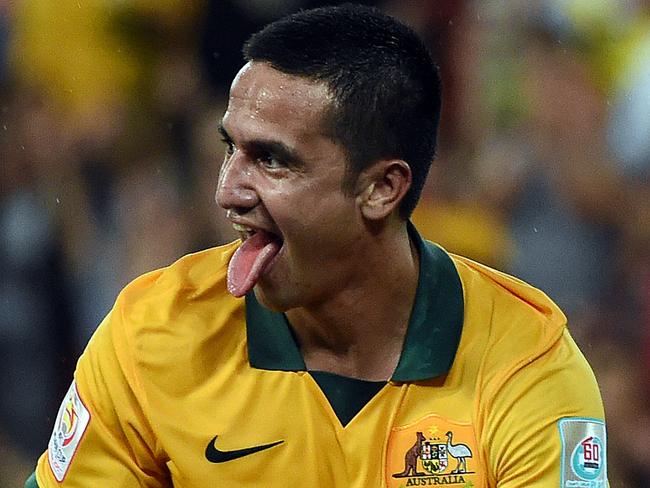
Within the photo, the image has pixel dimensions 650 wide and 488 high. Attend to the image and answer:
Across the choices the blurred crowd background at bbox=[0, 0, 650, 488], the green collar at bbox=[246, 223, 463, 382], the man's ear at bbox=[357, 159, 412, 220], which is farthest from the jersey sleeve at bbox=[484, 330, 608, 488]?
the blurred crowd background at bbox=[0, 0, 650, 488]

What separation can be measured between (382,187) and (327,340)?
0.24 metres

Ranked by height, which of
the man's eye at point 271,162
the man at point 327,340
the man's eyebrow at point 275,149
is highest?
the man's eyebrow at point 275,149

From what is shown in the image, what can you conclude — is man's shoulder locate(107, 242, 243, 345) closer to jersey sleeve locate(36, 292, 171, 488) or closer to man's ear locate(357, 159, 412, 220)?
jersey sleeve locate(36, 292, 171, 488)

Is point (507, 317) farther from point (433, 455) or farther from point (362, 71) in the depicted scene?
point (362, 71)

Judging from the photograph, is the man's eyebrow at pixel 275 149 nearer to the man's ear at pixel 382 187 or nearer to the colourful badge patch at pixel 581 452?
the man's ear at pixel 382 187

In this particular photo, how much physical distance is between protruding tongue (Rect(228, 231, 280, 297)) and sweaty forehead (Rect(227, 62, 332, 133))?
16 centimetres

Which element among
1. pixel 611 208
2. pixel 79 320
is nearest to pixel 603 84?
pixel 611 208

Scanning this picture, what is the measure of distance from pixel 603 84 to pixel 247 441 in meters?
1.75

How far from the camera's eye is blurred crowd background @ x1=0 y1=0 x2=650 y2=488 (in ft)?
10.5

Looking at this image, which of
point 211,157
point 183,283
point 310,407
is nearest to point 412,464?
A: point 310,407

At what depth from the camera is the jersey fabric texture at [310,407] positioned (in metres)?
1.80

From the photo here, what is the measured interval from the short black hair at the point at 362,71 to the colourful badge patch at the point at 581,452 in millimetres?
419

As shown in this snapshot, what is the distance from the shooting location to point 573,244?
3.20m

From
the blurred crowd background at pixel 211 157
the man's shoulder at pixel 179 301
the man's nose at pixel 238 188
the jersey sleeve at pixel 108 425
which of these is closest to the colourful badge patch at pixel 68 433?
the jersey sleeve at pixel 108 425
